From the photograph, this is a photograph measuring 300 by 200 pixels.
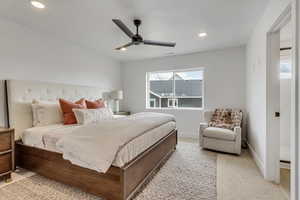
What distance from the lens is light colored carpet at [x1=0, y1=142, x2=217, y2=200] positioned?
1816 mm

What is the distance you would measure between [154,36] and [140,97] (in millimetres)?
2402

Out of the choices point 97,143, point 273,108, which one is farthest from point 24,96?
point 273,108

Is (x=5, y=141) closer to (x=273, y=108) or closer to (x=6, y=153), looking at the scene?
(x=6, y=153)

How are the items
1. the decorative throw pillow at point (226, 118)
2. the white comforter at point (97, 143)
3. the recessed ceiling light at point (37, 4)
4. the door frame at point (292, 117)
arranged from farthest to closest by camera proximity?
1. the decorative throw pillow at point (226, 118)
2. the recessed ceiling light at point (37, 4)
3. the white comforter at point (97, 143)
4. the door frame at point (292, 117)

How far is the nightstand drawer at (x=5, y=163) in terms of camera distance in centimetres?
204

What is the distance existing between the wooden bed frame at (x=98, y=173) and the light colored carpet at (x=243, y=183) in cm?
97

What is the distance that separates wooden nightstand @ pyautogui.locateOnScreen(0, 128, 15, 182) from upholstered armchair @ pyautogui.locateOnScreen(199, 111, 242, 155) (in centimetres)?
339

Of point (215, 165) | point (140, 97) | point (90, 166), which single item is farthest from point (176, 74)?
point (90, 166)

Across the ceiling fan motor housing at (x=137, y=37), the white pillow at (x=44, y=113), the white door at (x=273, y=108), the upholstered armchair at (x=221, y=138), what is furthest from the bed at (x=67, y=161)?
the white door at (x=273, y=108)

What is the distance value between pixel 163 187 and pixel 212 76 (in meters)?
3.24

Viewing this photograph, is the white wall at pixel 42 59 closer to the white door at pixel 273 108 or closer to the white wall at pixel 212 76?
the white wall at pixel 212 76

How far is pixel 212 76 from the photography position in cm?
420

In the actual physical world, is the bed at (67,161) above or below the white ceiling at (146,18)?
below

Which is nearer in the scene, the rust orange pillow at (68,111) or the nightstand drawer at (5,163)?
the nightstand drawer at (5,163)
